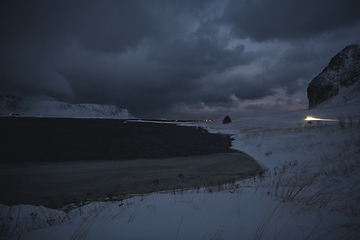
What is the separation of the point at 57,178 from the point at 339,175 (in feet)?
48.4

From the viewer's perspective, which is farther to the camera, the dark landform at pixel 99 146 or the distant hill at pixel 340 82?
the distant hill at pixel 340 82

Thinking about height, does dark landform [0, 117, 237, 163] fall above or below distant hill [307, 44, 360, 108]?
below

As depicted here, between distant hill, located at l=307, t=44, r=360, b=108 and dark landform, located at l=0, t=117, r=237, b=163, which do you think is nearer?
dark landform, located at l=0, t=117, r=237, b=163

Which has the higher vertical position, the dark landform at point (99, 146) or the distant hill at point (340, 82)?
the distant hill at point (340, 82)

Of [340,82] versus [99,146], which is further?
[340,82]

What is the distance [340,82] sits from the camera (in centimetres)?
9850

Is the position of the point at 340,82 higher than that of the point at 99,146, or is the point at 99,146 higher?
the point at 340,82

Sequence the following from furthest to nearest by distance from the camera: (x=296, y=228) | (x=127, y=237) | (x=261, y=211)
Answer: (x=261, y=211), (x=296, y=228), (x=127, y=237)

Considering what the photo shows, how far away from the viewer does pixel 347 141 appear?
1080 cm

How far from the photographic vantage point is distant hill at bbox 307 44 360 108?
88.1 m

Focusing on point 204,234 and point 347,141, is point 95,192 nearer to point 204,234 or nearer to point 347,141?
point 204,234

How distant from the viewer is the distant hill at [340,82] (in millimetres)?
88125

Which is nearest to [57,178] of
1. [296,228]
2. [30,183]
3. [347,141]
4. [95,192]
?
[30,183]

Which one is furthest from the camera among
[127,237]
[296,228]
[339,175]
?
[339,175]
